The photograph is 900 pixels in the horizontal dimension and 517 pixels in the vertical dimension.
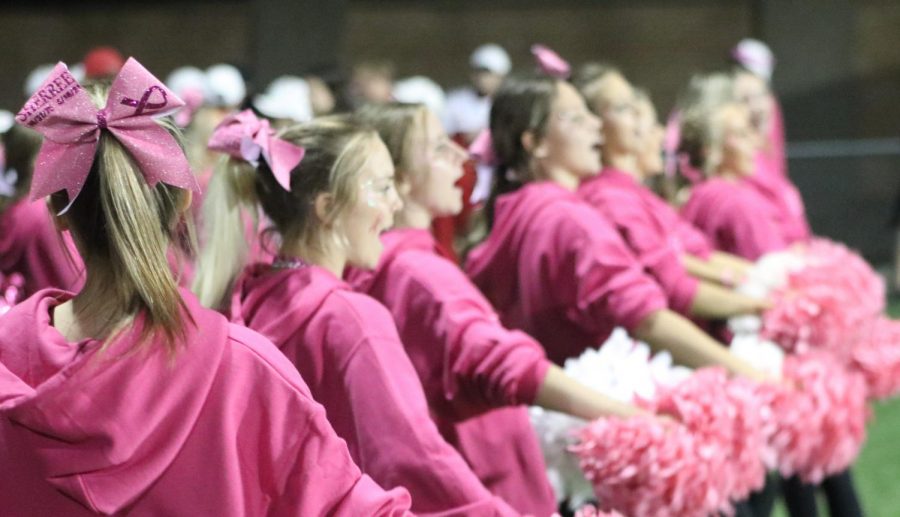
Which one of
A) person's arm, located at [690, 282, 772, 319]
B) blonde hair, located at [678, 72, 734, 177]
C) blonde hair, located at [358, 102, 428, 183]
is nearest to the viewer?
blonde hair, located at [358, 102, 428, 183]

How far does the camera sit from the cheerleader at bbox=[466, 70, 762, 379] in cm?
350

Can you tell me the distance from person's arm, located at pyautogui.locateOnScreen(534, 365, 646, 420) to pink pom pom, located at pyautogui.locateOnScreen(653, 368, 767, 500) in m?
0.17

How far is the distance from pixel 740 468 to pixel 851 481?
1.41 metres

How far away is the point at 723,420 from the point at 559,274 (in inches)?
24.3

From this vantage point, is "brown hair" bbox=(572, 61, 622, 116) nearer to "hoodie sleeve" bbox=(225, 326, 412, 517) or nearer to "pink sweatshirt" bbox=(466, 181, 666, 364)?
"pink sweatshirt" bbox=(466, 181, 666, 364)

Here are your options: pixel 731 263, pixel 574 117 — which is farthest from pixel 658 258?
pixel 731 263

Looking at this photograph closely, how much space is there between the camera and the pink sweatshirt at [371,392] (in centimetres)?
235

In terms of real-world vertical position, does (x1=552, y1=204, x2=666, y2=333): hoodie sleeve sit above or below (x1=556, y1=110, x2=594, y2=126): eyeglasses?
below

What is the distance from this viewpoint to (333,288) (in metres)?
2.49

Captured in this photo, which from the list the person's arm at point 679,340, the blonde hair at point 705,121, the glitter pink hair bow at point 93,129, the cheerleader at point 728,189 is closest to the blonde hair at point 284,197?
the glitter pink hair bow at point 93,129

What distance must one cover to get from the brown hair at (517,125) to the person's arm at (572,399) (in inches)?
39.5

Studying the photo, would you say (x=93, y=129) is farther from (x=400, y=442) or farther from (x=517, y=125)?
(x=517, y=125)

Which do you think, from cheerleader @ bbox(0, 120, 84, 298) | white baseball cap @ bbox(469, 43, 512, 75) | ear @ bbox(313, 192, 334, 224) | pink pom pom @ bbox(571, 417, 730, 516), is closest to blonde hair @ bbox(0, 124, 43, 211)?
A: cheerleader @ bbox(0, 120, 84, 298)

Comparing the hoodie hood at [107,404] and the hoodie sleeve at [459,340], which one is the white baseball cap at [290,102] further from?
the hoodie hood at [107,404]
